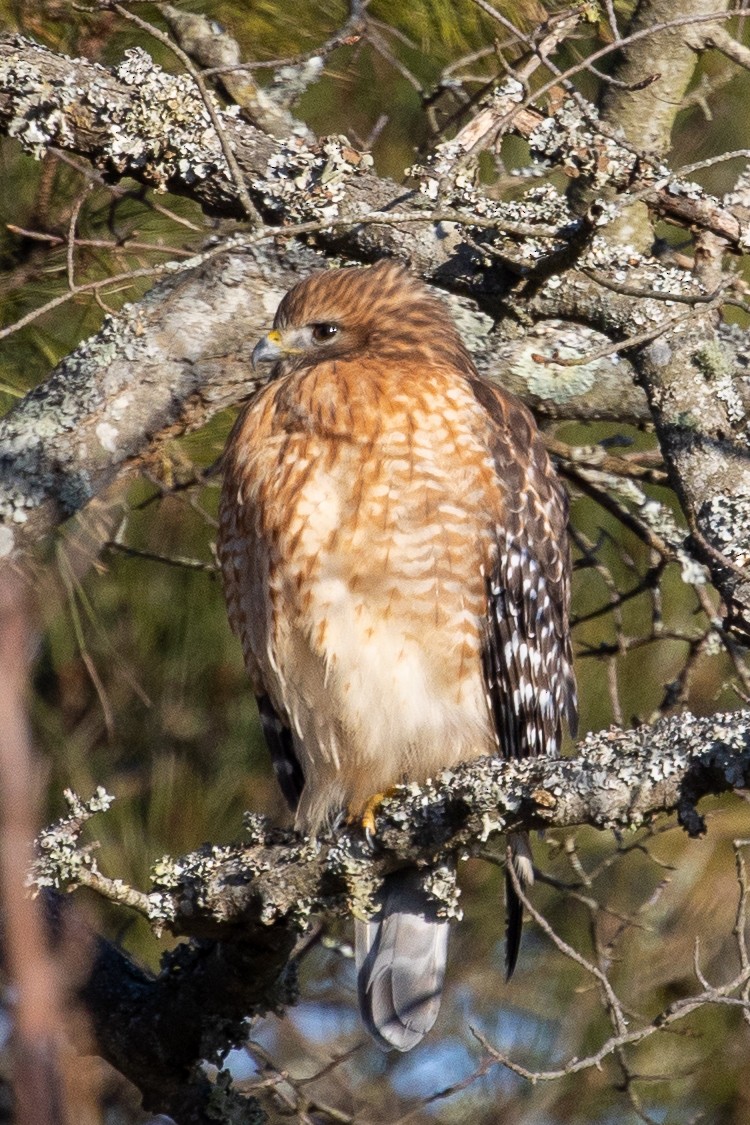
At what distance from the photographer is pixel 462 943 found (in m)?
4.15

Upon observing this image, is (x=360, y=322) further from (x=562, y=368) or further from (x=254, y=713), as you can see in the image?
(x=254, y=713)

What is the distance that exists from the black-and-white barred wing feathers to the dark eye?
0.44m

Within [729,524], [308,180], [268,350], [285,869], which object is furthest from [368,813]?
[308,180]

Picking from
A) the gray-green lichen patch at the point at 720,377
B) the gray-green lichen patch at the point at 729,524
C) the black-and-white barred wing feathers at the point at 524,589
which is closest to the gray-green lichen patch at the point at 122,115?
the black-and-white barred wing feathers at the point at 524,589

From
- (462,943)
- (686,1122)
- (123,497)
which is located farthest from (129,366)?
(686,1122)

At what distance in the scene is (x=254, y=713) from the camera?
412 centimetres

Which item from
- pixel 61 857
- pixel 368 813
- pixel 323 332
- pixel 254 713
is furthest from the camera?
pixel 254 713

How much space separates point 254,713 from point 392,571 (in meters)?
1.18

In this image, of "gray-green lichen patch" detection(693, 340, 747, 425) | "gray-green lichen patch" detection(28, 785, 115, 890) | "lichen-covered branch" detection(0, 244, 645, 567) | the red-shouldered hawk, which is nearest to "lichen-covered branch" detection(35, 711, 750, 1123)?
"gray-green lichen patch" detection(28, 785, 115, 890)

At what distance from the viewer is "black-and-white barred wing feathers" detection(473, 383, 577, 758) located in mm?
3250

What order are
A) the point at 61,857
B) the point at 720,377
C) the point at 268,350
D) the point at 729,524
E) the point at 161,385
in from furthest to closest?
the point at 268,350
the point at 161,385
the point at 720,377
the point at 729,524
the point at 61,857

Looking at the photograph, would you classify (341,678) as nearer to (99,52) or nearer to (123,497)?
(123,497)

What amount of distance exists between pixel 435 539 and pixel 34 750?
1.40m

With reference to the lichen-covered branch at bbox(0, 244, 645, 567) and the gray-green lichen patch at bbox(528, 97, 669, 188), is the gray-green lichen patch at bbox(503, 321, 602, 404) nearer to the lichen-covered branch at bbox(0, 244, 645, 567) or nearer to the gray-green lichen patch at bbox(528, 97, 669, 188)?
the lichen-covered branch at bbox(0, 244, 645, 567)
